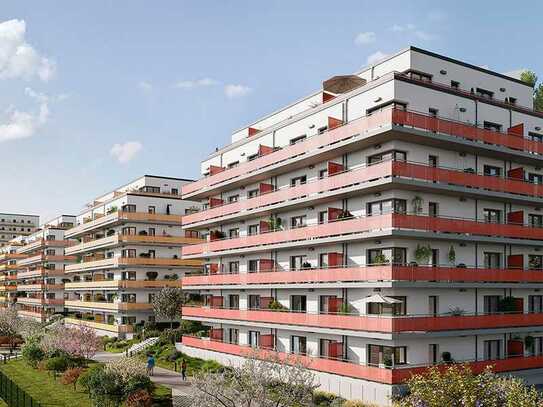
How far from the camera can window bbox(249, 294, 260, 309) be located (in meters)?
53.8

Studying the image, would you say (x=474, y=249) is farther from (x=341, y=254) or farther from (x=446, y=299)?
(x=341, y=254)

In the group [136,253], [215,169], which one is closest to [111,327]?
[136,253]

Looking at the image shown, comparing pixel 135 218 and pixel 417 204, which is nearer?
pixel 417 204

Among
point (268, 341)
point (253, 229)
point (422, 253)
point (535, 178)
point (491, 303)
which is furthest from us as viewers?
point (253, 229)

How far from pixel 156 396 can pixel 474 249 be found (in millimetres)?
23613

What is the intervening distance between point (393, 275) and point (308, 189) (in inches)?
441

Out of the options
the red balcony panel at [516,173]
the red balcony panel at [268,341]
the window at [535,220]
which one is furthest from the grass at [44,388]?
the window at [535,220]

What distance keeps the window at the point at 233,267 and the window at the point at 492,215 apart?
23.3 m

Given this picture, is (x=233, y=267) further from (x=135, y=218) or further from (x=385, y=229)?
(x=135, y=218)

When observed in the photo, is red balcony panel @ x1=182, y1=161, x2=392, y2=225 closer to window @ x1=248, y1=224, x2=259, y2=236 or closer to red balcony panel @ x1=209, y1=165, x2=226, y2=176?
window @ x1=248, y1=224, x2=259, y2=236

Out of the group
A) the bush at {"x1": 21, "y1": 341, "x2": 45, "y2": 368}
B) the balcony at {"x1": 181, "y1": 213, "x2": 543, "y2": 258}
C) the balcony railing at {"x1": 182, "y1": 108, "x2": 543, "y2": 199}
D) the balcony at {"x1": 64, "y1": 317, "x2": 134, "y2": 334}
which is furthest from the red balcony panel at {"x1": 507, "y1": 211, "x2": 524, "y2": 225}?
the balcony at {"x1": 64, "y1": 317, "x2": 134, "y2": 334}

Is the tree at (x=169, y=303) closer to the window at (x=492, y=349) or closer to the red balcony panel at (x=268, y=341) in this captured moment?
the red balcony panel at (x=268, y=341)

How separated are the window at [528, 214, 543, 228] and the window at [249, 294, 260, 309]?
22.7 metres

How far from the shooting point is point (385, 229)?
1508 inches
